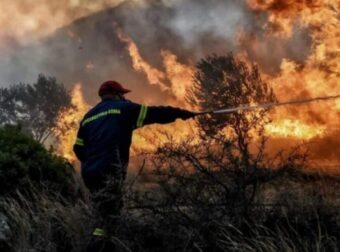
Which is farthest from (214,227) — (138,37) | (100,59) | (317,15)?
(100,59)

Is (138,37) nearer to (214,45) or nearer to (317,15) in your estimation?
(214,45)

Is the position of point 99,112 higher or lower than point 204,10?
lower

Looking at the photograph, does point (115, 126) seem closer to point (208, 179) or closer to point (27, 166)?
point (208, 179)

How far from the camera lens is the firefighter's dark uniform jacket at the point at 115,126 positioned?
22.7 feet

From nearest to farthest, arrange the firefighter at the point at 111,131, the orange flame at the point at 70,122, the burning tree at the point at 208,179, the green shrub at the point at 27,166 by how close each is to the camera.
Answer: the burning tree at the point at 208,179 → the firefighter at the point at 111,131 → the green shrub at the point at 27,166 → the orange flame at the point at 70,122

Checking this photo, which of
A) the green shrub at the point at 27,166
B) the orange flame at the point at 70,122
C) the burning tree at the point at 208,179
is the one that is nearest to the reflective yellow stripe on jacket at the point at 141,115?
the burning tree at the point at 208,179

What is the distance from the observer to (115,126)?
6.99m

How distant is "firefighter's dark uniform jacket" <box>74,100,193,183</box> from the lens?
22.7 feet

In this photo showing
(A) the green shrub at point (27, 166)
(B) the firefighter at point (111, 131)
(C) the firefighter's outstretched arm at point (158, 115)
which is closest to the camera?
(B) the firefighter at point (111, 131)

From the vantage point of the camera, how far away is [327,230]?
587 cm

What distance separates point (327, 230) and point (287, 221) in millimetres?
402

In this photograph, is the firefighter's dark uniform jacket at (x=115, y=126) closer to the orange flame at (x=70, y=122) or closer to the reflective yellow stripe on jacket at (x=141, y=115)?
the reflective yellow stripe on jacket at (x=141, y=115)

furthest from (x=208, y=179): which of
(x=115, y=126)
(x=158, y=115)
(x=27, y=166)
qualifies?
(x=27, y=166)

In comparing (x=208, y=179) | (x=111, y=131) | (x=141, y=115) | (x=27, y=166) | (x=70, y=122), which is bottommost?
(x=208, y=179)
